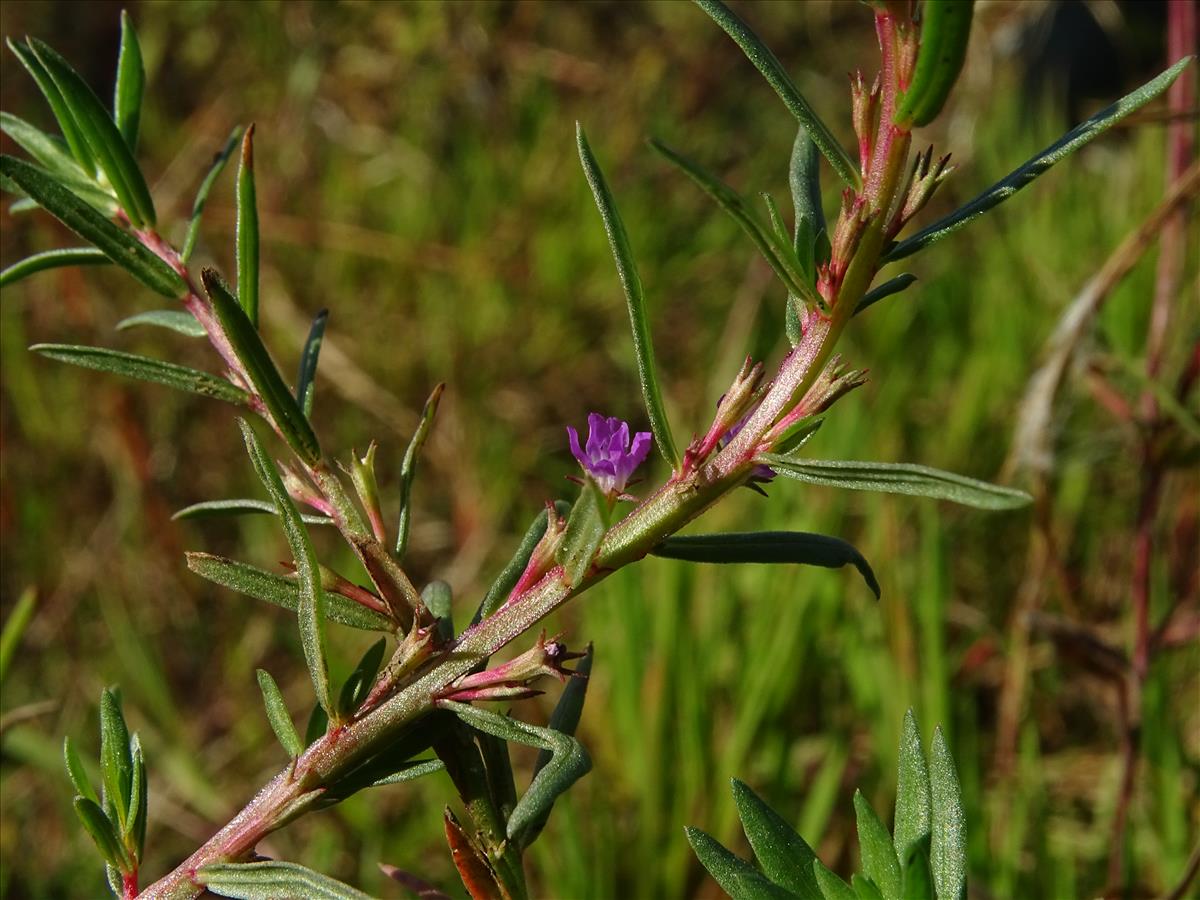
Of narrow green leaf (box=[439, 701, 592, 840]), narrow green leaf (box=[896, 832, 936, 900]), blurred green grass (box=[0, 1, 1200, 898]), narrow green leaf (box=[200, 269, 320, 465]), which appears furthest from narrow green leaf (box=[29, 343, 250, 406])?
blurred green grass (box=[0, 1, 1200, 898])

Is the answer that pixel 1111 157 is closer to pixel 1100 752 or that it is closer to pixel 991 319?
pixel 991 319

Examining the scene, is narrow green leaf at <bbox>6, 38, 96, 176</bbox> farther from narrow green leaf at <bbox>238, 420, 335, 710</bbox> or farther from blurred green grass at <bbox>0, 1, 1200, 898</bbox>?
blurred green grass at <bbox>0, 1, 1200, 898</bbox>

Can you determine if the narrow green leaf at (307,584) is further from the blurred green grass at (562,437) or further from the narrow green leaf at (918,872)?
the blurred green grass at (562,437)

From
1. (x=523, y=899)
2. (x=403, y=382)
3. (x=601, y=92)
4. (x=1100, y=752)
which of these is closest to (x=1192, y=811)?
(x=1100, y=752)

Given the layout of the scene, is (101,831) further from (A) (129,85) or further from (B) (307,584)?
(A) (129,85)

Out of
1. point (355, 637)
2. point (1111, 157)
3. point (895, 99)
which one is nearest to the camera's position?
point (895, 99)

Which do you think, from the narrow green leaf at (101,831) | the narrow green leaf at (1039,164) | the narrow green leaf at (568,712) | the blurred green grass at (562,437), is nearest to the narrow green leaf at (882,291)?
the narrow green leaf at (1039,164)
